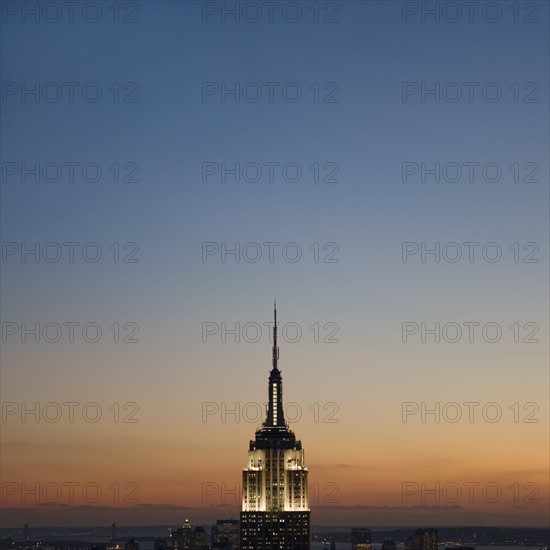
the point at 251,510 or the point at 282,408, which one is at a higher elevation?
the point at 282,408

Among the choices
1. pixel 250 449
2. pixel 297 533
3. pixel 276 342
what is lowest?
pixel 297 533

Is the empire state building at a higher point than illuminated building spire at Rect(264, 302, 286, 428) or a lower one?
lower

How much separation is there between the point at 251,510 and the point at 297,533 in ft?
20.7

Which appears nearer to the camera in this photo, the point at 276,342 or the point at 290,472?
the point at 290,472

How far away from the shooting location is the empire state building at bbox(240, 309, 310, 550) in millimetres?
144625

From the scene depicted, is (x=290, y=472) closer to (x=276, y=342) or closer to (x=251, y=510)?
(x=251, y=510)

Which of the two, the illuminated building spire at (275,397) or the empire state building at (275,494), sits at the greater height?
the illuminated building spire at (275,397)

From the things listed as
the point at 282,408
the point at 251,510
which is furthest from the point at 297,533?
the point at 282,408

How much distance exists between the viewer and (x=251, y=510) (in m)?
147

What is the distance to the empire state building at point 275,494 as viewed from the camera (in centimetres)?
14462

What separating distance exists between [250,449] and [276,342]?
15.5 metres

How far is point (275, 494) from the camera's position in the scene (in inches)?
5768

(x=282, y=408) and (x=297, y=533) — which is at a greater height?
(x=282, y=408)

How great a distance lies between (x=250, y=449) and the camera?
14938 cm
